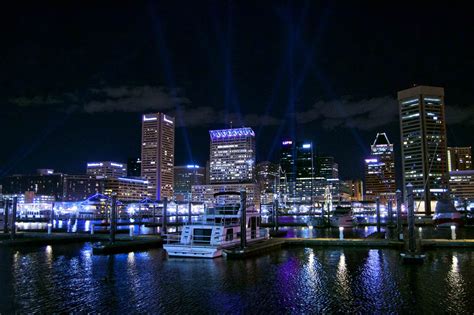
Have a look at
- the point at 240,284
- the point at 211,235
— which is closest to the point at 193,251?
the point at 211,235

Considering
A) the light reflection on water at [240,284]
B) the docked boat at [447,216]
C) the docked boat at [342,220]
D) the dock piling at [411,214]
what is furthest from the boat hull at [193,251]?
the docked boat at [447,216]

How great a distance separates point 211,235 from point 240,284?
11.1 m

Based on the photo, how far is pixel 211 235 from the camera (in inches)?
1364

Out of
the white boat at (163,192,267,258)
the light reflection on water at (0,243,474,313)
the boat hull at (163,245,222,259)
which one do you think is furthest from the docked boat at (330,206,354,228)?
the boat hull at (163,245,222,259)

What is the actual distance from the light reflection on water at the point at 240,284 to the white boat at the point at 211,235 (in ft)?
3.11

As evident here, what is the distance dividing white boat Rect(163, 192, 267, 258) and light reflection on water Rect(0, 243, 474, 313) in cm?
95

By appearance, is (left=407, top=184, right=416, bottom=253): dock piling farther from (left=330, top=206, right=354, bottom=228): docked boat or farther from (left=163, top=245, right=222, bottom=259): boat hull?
(left=330, top=206, right=354, bottom=228): docked boat

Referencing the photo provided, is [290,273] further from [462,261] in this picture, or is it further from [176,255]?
[462,261]

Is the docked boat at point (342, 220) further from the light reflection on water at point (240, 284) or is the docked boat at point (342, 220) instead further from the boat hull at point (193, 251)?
the boat hull at point (193, 251)

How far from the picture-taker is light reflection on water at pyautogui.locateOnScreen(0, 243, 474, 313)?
1895 centimetres

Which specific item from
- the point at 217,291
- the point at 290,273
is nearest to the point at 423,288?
the point at 290,273

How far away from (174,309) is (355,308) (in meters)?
7.85

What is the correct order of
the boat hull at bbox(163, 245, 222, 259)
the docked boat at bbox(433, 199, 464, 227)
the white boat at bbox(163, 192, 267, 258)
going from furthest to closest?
1. the docked boat at bbox(433, 199, 464, 227)
2. the white boat at bbox(163, 192, 267, 258)
3. the boat hull at bbox(163, 245, 222, 259)

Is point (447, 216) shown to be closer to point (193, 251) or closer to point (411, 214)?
point (411, 214)
